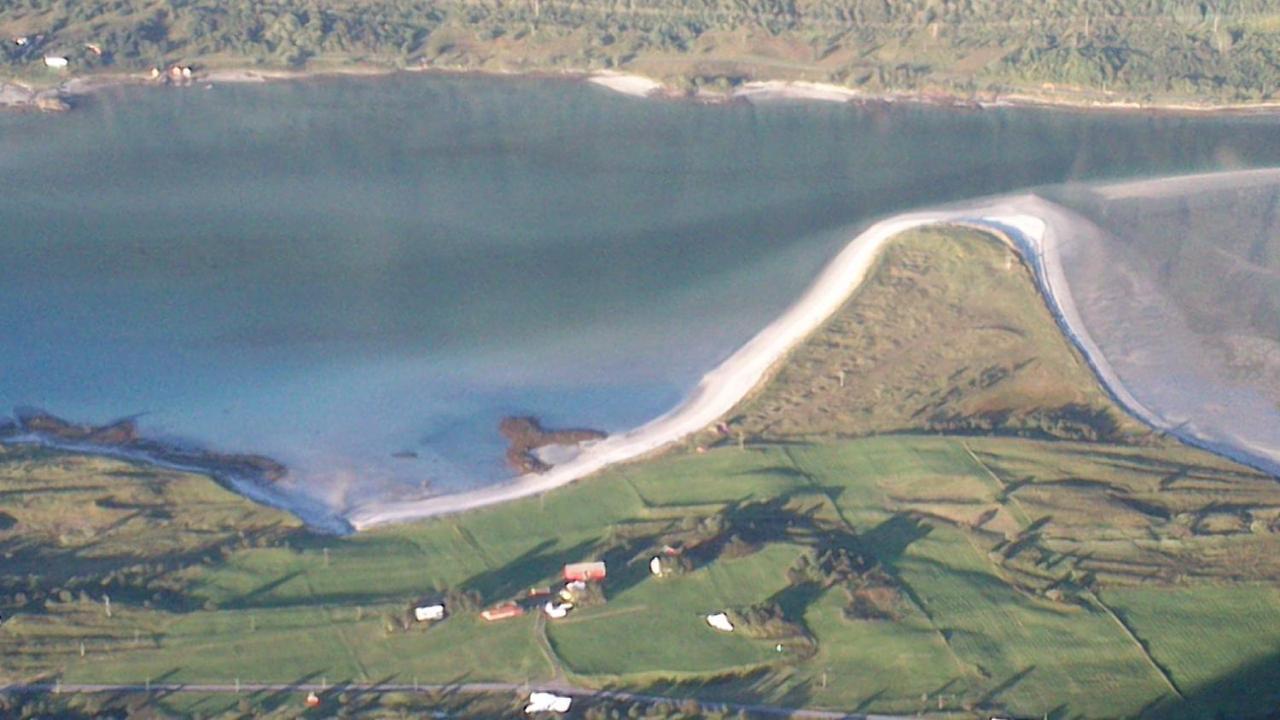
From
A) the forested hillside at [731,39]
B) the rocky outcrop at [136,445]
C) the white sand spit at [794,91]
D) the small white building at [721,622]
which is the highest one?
the forested hillside at [731,39]

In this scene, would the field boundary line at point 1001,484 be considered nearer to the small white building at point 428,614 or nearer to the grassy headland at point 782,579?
the grassy headland at point 782,579

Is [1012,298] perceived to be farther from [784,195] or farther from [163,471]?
[163,471]

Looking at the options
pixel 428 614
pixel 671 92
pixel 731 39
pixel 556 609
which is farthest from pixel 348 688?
pixel 731 39

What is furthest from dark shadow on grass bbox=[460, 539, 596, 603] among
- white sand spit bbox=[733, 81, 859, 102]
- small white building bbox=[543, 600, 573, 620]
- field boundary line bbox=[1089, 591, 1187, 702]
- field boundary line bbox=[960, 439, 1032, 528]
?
white sand spit bbox=[733, 81, 859, 102]

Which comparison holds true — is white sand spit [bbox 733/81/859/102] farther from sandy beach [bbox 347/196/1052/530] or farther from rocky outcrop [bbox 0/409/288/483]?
rocky outcrop [bbox 0/409/288/483]

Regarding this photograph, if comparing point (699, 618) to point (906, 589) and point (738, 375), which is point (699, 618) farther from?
point (738, 375)

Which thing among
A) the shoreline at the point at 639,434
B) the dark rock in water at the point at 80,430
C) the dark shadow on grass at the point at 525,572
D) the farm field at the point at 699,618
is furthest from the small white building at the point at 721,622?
the dark rock in water at the point at 80,430

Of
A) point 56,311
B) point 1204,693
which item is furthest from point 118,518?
point 1204,693
